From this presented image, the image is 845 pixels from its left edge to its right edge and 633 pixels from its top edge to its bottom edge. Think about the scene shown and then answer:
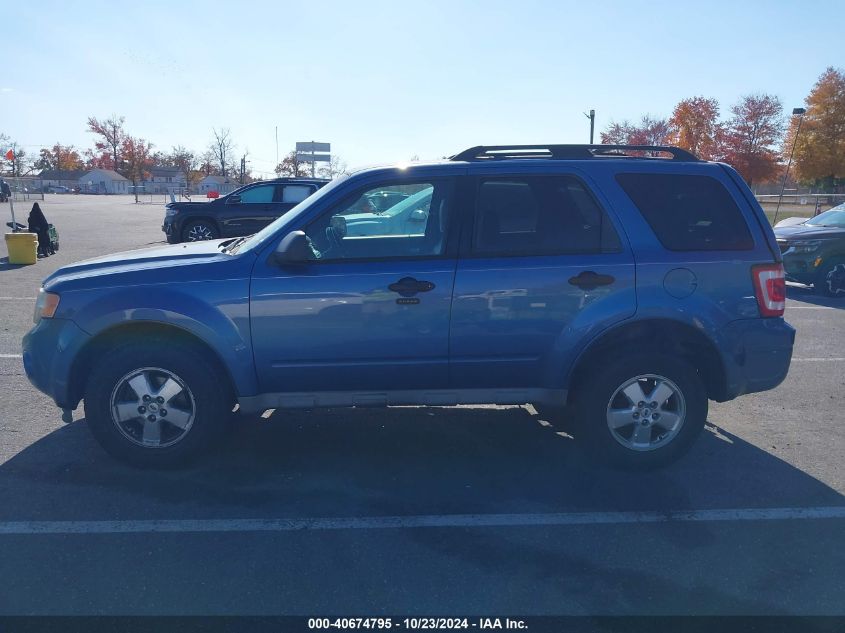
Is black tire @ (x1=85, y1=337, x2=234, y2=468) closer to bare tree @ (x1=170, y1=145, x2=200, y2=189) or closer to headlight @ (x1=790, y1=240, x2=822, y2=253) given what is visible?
headlight @ (x1=790, y1=240, x2=822, y2=253)

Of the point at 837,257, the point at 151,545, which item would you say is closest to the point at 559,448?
the point at 151,545

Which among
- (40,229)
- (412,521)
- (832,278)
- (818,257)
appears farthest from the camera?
(40,229)

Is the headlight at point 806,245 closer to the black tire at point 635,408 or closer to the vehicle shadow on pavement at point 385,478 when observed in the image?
the vehicle shadow on pavement at point 385,478

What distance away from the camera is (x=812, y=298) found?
12141 mm

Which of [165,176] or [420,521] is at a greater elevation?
[165,176]

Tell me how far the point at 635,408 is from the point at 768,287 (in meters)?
1.17

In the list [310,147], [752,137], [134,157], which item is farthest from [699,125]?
[134,157]

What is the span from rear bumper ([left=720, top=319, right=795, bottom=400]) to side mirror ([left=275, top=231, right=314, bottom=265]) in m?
2.72

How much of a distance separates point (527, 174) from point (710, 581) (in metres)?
2.64

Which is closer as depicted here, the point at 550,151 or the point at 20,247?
the point at 550,151

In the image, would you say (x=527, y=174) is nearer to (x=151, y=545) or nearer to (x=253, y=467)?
(x=253, y=467)

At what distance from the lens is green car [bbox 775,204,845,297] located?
1200 cm

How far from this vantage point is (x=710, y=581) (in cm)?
337

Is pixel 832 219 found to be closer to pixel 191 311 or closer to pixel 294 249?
pixel 294 249
